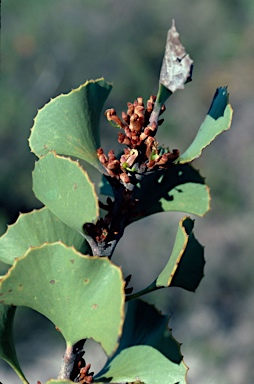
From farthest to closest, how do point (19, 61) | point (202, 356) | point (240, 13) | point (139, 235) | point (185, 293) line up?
point (240, 13)
point (19, 61)
point (139, 235)
point (185, 293)
point (202, 356)

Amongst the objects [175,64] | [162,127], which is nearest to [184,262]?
[175,64]

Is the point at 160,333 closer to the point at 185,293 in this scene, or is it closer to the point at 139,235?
the point at 185,293

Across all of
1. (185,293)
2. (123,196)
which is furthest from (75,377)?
(185,293)

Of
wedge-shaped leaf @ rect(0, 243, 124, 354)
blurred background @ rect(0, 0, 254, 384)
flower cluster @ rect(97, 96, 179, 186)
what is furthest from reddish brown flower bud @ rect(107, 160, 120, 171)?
blurred background @ rect(0, 0, 254, 384)

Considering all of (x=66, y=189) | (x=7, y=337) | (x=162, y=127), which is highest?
(x=162, y=127)

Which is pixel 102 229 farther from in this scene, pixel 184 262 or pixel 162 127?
pixel 162 127

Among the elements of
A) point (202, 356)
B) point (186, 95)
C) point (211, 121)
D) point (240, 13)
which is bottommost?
point (211, 121)
